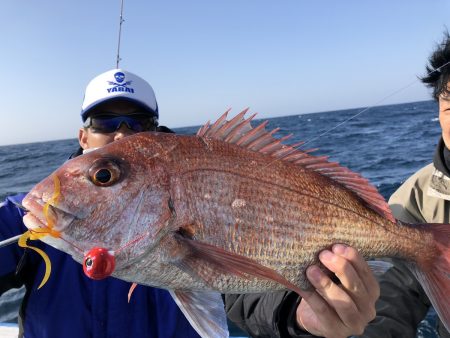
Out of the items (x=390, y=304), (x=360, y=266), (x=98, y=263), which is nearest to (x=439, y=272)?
(x=360, y=266)

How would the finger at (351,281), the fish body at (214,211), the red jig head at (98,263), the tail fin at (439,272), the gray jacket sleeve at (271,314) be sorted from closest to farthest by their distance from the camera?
the red jig head at (98,263), the fish body at (214,211), the finger at (351,281), the tail fin at (439,272), the gray jacket sleeve at (271,314)

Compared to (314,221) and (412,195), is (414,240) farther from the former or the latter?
(412,195)

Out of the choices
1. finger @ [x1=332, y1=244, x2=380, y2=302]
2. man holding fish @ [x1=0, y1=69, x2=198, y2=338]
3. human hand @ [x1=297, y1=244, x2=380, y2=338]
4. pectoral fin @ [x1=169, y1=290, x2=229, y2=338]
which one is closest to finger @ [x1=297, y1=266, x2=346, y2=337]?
human hand @ [x1=297, y1=244, x2=380, y2=338]

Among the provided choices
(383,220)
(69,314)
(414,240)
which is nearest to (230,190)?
(383,220)

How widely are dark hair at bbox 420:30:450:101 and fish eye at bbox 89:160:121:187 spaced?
272cm

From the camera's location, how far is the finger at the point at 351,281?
1.60 m

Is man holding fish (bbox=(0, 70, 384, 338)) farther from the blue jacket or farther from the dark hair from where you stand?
the dark hair

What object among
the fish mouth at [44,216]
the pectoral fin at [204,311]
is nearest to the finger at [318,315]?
the pectoral fin at [204,311]

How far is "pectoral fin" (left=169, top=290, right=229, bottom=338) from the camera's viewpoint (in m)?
1.47

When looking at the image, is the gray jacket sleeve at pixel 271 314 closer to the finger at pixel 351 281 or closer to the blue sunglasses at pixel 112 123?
the finger at pixel 351 281

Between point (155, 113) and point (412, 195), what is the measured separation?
2378 millimetres

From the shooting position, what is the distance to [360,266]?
1.67 metres

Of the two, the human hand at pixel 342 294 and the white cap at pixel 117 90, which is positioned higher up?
the white cap at pixel 117 90

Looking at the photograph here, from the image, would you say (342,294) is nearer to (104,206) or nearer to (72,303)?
(104,206)
